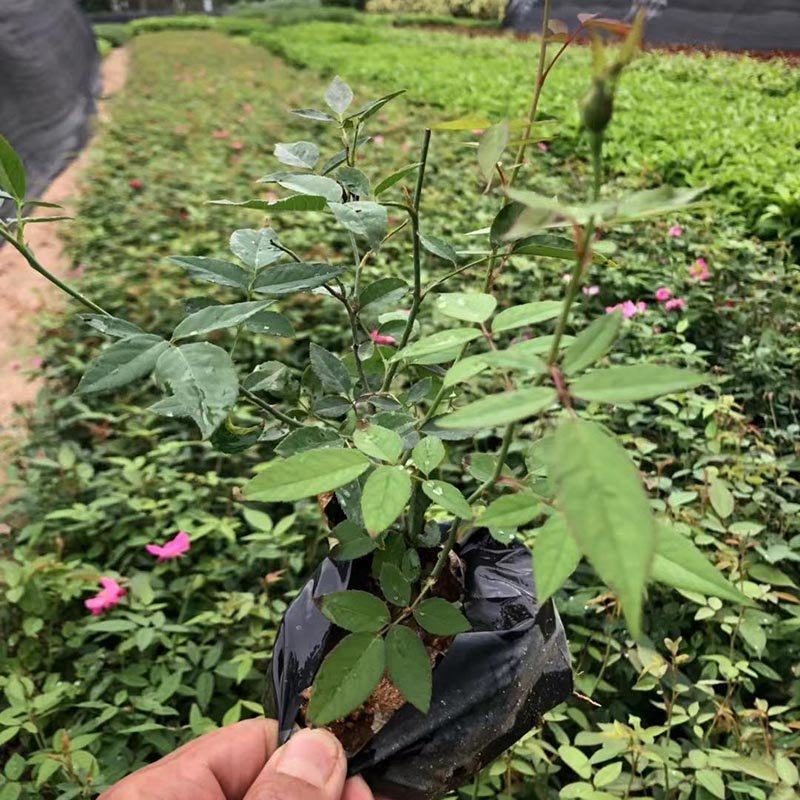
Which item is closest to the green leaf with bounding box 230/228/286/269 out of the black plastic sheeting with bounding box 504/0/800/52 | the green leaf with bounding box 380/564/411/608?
the green leaf with bounding box 380/564/411/608

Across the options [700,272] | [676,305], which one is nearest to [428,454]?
[676,305]

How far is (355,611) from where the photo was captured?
1.85 feet

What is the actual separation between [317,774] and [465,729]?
0.46ft

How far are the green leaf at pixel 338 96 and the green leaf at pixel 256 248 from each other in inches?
5.1

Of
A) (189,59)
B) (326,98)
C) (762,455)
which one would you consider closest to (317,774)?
(326,98)

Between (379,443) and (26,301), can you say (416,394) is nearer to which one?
(379,443)

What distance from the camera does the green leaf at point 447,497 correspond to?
1.69 feet

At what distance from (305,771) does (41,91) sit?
5774mm

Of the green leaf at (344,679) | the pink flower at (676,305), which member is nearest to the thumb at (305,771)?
the green leaf at (344,679)

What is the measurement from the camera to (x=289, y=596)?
4.22 feet

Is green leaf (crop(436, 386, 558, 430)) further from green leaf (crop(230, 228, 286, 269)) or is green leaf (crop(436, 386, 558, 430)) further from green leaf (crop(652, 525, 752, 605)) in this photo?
green leaf (crop(230, 228, 286, 269))

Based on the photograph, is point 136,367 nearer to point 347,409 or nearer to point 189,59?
point 347,409

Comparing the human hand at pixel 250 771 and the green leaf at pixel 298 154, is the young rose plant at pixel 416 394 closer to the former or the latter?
the green leaf at pixel 298 154

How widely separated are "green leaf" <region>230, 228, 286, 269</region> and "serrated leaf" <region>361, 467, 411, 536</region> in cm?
20
